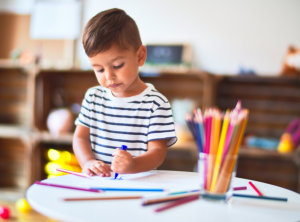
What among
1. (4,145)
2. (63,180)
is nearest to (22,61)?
(4,145)

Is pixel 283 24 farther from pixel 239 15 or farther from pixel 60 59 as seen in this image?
pixel 60 59

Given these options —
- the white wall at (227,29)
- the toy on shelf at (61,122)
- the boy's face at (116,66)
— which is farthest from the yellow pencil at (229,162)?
the toy on shelf at (61,122)

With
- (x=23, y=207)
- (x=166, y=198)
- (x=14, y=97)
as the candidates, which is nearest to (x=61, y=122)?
(x=23, y=207)

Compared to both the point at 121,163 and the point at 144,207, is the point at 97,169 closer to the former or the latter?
the point at 121,163

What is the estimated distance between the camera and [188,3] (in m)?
2.59

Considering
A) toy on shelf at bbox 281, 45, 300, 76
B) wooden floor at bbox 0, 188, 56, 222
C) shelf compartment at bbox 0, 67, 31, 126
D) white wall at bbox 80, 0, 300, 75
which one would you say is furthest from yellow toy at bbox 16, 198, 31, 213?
toy on shelf at bbox 281, 45, 300, 76

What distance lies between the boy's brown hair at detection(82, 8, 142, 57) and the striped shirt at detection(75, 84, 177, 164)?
16 centimetres

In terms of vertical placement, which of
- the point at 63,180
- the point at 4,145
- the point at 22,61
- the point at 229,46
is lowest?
the point at 4,145

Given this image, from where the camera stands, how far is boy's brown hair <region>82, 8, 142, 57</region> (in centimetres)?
85

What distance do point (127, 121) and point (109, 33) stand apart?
257 millimetres

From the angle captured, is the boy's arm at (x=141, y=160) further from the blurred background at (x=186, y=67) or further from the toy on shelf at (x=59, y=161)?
the toy on shelf at (x=59, y=161)

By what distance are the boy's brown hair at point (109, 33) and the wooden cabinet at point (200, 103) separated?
1.51 m

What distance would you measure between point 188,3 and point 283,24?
0.68 m

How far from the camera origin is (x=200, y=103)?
268 cm
